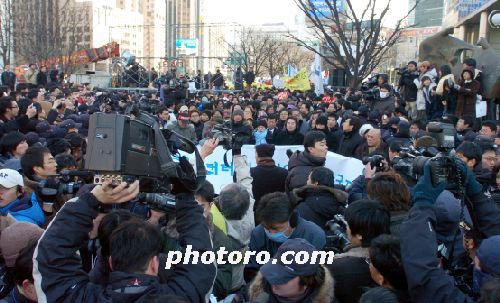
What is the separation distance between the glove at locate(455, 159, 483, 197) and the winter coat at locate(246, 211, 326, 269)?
1200 millimetres

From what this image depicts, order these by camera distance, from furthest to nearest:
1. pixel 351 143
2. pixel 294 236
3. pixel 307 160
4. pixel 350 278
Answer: pixel 351 143 → pixel 307 160 → pixel 294 236 → pixel 350 278

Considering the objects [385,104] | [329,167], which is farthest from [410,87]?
[329,167]

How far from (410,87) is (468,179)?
11879mm

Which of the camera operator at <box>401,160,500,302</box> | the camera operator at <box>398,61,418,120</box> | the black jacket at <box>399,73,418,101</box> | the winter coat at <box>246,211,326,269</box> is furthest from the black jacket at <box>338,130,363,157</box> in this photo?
the black jacket at <box>399,73,418,101</box>

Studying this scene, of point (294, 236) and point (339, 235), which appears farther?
point (294, 236)

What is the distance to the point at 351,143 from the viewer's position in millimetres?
9023

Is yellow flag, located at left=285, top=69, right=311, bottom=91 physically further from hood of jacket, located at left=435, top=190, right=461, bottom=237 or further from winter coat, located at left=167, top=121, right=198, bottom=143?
hood of jacket, located at left=435, top=190, right=461, bottom=237

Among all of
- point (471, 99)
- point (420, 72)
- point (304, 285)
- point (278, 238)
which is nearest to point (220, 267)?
point (278, 238)

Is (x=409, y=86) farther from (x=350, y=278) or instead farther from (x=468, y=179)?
(x=350, y=278)

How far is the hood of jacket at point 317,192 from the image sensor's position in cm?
509

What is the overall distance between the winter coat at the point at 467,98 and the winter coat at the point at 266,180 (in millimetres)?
7057

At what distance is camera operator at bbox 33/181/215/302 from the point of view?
2.68 metres

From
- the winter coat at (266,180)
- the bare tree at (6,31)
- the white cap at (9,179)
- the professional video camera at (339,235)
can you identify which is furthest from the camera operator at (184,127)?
the bare tree at (6,31)

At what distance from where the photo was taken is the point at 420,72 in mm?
14852
